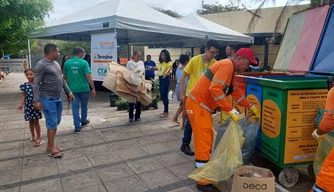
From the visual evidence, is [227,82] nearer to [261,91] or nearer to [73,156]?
[261,91]

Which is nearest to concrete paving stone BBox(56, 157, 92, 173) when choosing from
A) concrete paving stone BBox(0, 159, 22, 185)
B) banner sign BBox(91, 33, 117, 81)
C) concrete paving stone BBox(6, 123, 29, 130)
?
concrete paving stone BBox(0, 159, 22, 185)

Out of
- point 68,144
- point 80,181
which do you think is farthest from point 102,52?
point 80,181

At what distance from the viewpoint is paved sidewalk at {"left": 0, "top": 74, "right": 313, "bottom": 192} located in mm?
3025

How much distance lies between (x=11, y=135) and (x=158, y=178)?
3.36 m

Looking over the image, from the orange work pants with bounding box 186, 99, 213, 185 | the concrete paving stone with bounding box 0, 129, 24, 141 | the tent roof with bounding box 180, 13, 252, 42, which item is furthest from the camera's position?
the tent roof with bounding box 180, 13, 252, 42

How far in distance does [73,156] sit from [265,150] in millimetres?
2672

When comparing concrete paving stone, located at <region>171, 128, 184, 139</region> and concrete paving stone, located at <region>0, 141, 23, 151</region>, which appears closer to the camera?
concrete paving stone, located at <region>0, 141, 23, 151</region>

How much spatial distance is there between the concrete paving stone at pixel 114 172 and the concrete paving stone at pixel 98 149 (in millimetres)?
646

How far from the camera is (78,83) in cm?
502

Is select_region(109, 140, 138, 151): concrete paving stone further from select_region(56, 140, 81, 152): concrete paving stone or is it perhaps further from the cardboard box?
the cardboard box

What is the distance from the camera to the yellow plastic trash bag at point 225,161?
257 centimetres

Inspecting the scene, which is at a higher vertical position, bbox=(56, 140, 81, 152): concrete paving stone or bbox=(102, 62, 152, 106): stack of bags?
bbox=(102, 62, 152, 106): stack of bags

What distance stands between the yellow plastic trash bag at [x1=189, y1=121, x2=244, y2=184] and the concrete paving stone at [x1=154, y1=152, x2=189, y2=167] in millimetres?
990

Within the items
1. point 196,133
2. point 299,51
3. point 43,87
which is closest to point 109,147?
point 43,87
